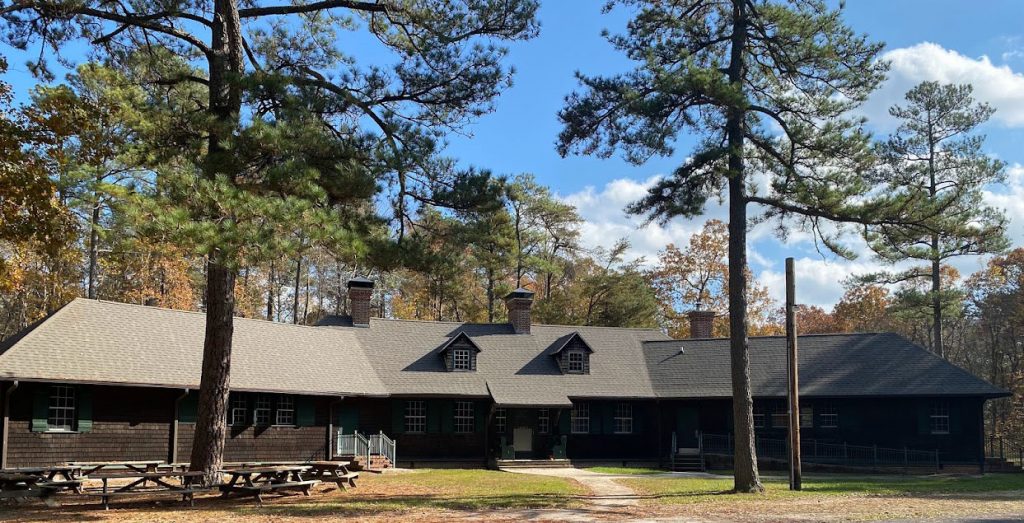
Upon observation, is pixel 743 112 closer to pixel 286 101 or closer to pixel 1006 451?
pixel 286 101

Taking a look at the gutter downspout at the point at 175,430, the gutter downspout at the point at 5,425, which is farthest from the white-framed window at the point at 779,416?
the gutter downspout at the point at 5,425

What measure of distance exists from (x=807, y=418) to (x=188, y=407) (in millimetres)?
21250

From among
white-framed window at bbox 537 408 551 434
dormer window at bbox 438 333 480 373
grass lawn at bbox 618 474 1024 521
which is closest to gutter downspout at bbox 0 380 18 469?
dormer window at bbox 438 333 480 373

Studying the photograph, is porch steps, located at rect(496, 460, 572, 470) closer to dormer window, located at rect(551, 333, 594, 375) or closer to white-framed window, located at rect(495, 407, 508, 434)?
white-framed window, located at rect(495, 407, 508, 434)

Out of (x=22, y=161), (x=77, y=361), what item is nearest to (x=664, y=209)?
(x=22, y=161)

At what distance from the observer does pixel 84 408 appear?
21.8 meters

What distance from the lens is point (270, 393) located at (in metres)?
25.7

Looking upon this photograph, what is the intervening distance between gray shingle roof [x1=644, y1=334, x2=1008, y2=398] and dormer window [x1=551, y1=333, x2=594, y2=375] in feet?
9.40

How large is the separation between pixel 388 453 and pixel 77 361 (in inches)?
402

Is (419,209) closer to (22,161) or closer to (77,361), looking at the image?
(22,161)

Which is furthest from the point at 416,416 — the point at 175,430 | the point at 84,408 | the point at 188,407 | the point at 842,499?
the point at 842,499

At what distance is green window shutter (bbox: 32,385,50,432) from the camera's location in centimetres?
2091

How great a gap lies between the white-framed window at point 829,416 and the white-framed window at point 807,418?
0.34 m

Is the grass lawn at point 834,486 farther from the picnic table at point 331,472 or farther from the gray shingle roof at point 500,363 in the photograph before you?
Result: the gray shingle roof at point 500,363
